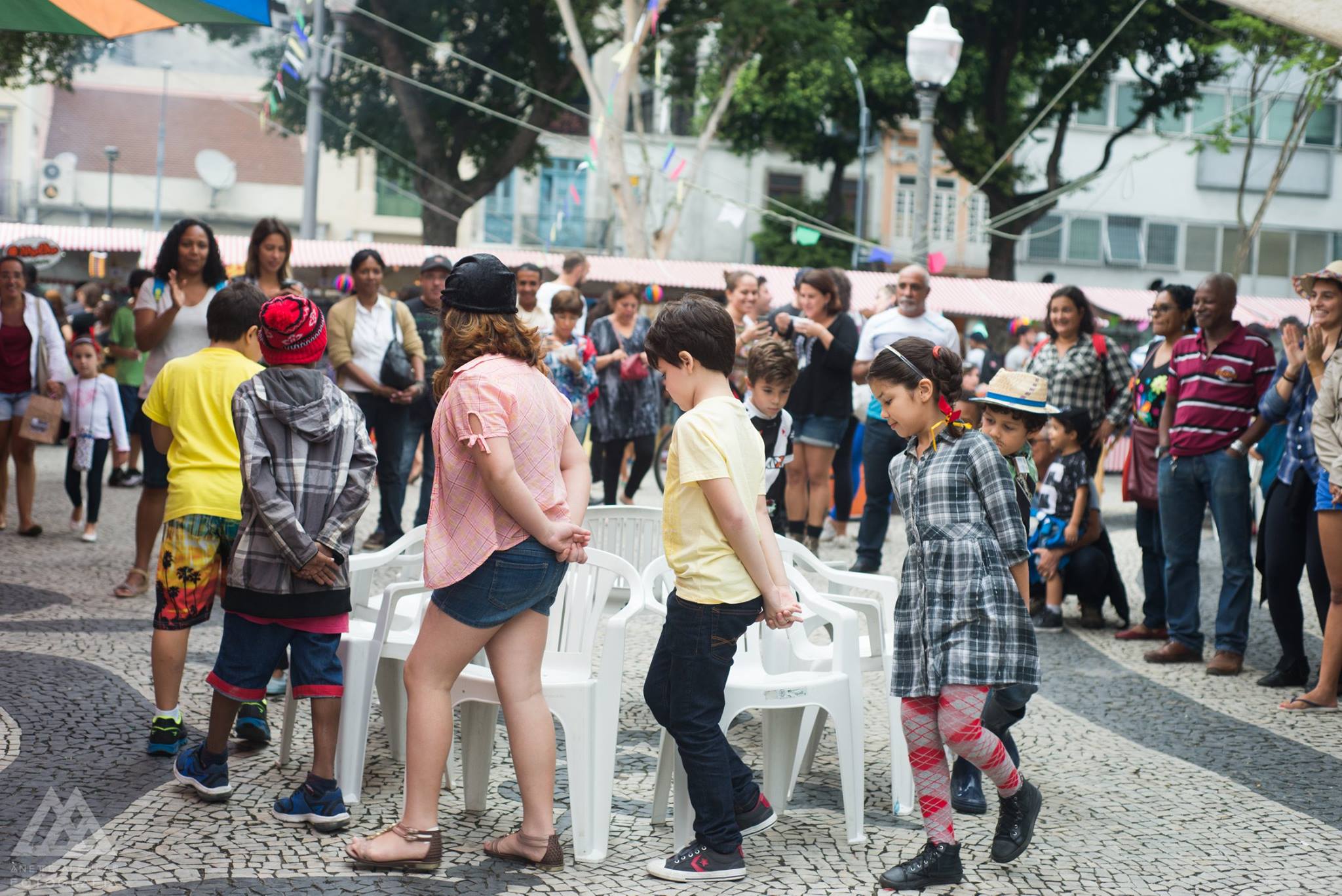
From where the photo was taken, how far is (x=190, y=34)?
44312 millimetres

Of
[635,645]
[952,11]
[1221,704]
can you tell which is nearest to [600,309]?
[635,645]

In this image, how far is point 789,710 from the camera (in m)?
4.38

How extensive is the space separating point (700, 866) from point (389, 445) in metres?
5.34

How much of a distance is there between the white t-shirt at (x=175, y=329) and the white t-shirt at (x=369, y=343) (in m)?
1.48

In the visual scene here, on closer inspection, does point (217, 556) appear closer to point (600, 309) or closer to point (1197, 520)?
point (1197, 520)

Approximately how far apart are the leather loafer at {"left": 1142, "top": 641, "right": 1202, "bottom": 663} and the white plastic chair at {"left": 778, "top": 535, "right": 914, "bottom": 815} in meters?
2.51

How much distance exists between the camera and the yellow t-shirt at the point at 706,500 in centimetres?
374

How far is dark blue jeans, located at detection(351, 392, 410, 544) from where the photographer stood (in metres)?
8.54

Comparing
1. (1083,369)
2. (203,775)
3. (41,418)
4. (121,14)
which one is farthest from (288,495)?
(41,418)

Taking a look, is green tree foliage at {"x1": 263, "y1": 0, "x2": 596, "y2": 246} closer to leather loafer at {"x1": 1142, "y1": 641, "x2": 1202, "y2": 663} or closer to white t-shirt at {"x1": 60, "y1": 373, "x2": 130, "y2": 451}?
white t-shirt at {"x1": 60, "y1": 373, "x2": 130, "y2": 451}

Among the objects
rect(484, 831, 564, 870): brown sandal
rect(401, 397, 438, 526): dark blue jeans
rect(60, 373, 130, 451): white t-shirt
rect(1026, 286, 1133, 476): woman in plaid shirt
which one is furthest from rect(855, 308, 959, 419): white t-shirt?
rect(60, 373, 130, 451): white t-shirt

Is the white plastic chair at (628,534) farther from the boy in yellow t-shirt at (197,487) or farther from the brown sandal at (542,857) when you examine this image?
the brown sandal at (542,857)

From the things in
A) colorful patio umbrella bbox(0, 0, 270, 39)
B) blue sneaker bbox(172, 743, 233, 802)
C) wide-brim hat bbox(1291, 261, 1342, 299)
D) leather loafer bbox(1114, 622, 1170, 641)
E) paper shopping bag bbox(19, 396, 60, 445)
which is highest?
colorful patio umbrella bbox(0, 0, 270, 39)

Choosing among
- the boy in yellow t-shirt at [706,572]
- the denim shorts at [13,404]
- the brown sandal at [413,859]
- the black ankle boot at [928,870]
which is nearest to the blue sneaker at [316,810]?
the brown sandal at [413,859]
